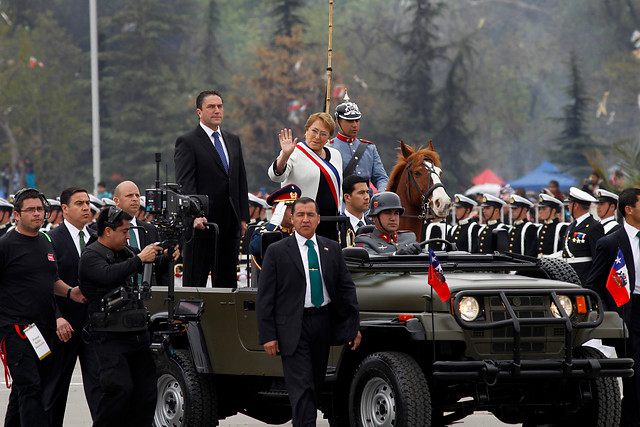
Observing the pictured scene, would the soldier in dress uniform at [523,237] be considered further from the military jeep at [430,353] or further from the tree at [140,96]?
the tree at [140,96]

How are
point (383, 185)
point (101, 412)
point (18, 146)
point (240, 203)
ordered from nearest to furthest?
point (101, 412) → point (240, 203) → point (383, 185) → point (18, 146)

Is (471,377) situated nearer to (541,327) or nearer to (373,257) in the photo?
(541,327)

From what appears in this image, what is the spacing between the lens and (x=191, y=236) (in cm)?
1004

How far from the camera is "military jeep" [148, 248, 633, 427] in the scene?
8.57 metres

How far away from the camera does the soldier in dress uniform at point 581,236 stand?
56.6ft

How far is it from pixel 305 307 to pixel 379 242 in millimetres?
1491

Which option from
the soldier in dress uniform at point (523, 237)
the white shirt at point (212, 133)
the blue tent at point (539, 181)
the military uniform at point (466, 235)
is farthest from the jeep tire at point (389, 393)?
the blue tent at point (539, 181)

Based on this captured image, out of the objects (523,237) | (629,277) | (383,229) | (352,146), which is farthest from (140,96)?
(629,277)

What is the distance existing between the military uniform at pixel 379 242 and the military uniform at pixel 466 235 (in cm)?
1171

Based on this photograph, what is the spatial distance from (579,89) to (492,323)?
2278 inches

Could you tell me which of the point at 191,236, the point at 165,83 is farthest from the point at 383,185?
the point at 165,83

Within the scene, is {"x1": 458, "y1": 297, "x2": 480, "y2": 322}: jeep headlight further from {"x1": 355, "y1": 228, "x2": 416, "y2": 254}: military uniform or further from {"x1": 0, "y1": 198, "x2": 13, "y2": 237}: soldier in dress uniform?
{"x1": 0, "y1": 198, "x2": 13, "y2": 237}: soldier in dress uniform

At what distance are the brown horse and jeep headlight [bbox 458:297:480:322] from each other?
3.61 m

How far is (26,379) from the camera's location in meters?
9.57
